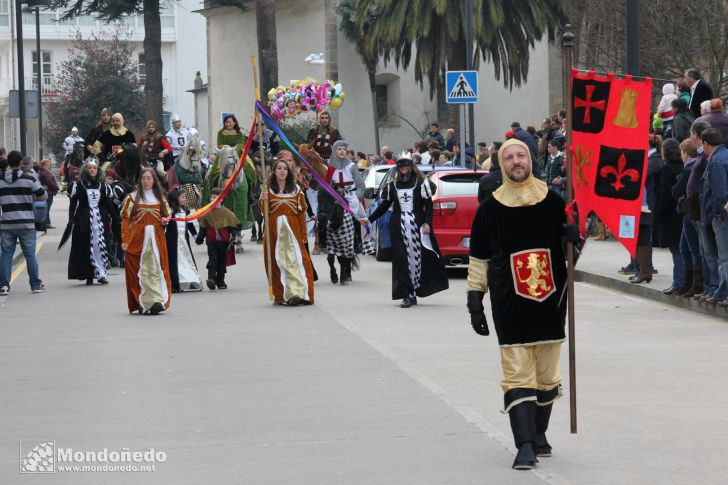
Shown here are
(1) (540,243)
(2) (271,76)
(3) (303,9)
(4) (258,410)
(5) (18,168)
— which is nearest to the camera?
(1) (540,243)

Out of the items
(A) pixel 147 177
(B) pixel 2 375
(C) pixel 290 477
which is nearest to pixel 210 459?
(C) pixel 290 477

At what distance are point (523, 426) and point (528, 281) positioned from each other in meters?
0.77

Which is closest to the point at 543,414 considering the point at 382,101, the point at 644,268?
the point at 644,268

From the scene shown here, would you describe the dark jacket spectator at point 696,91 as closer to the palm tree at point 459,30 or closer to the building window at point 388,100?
the palm tree at point 459,30

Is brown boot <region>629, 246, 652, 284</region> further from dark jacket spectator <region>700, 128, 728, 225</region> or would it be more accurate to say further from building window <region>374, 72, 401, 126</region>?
building window <region>374, 72, 401, 126</region>

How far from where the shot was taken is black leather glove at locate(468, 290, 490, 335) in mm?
7594

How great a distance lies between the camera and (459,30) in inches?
1571

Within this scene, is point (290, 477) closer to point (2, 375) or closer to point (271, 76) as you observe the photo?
point (2, 375)

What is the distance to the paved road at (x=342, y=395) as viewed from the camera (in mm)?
7359

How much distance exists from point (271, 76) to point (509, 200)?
28751mm

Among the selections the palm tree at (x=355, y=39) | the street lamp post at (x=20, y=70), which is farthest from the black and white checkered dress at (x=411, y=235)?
the palm tree at (x=355, y=39)

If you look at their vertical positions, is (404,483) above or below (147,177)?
below

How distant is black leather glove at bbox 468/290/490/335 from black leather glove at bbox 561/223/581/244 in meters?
0.56

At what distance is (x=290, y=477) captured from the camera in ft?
23.3
